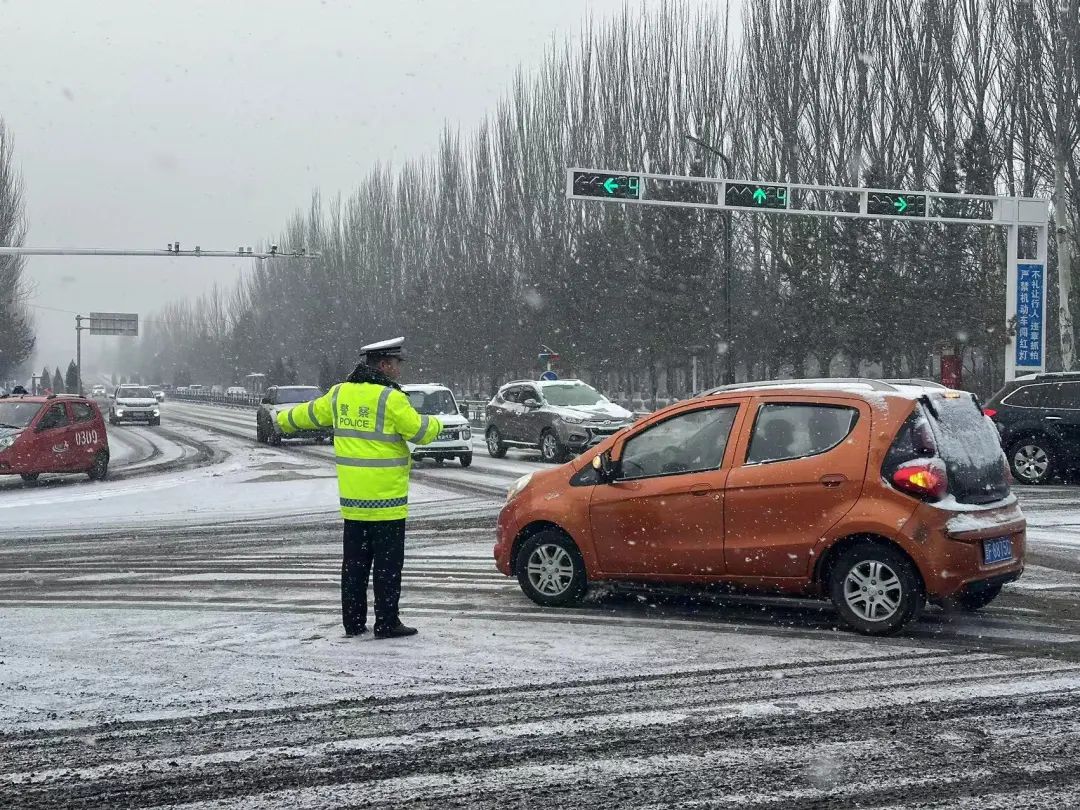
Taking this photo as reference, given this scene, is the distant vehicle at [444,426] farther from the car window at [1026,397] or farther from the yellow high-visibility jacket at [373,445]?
the yellow high-visibility jacket at [373,445]

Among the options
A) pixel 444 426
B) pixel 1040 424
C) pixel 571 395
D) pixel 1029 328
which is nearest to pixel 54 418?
pixel 444 426

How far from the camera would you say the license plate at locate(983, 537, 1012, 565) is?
289 inches

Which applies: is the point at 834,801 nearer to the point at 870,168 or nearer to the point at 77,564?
the point at 77,564

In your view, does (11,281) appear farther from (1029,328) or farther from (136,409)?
(1029,328)

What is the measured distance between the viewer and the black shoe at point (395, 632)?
7465mm

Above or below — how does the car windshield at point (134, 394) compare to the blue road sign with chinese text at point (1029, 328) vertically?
below

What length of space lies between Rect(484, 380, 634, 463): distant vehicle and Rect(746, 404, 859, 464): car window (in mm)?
16789

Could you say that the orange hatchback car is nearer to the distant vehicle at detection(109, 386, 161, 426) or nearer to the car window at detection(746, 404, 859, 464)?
the car window at detection(746, 404, 859, 464)

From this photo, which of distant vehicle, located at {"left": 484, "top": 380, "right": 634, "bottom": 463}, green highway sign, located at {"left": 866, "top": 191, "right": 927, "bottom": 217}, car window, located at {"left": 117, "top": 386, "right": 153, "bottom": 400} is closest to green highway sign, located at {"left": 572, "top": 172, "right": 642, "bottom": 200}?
distant vehicle, located at {"left": 484, "top": 380, "right": 634, "bottom": 463}

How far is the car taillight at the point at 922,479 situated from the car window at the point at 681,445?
3.70 ft

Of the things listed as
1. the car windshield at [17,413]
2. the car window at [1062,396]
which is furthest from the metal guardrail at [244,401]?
the car window at [1062,396]

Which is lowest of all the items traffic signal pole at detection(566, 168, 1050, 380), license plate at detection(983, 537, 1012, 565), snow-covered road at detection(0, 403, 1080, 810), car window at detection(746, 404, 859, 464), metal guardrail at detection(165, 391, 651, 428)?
snow-covered road at detection(0, 403, 1080, 810)

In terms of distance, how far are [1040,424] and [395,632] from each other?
13.5 metres

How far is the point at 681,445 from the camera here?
8.13 metres
